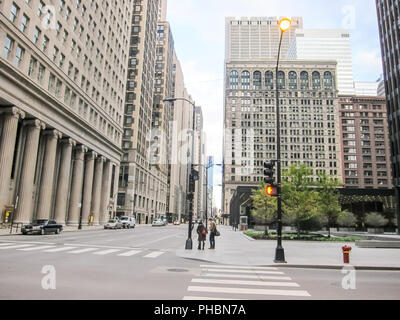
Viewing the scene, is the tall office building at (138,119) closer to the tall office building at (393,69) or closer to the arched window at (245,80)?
the arched window at (245,80)

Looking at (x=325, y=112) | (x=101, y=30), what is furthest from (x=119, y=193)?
(x=325, y=112)

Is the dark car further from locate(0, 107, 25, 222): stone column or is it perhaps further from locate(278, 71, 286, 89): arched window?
locate(278, 71, 286, 89): arched window

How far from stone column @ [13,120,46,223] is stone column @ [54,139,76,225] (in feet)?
24.2

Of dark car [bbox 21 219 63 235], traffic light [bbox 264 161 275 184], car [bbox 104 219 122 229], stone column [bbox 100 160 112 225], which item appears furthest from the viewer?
stone column [bbox 100 160 112 225]

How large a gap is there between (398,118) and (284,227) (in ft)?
96.8

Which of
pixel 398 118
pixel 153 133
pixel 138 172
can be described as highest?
pixel 153 133

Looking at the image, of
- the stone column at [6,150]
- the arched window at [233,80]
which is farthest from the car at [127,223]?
the arched window at [233,80]

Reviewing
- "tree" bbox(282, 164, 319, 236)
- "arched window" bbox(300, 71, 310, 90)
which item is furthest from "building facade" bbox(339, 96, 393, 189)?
"tree" bbox(282, 164, 319, 236)

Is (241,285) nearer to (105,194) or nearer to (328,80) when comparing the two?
(105,194)

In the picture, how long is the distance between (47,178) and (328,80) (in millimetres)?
125938

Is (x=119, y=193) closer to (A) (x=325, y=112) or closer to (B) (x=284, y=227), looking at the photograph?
(B) (x=284, y=227)

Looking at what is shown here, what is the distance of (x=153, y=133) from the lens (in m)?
106

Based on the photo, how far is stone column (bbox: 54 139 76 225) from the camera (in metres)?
43.7
